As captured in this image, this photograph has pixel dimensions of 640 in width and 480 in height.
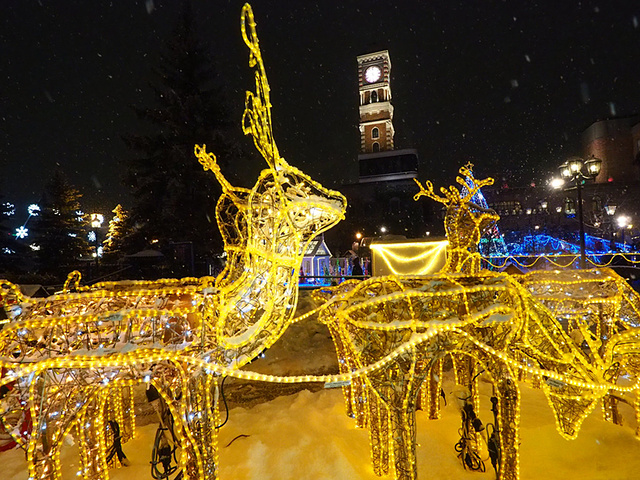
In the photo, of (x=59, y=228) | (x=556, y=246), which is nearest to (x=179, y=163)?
(x=59, y=228)

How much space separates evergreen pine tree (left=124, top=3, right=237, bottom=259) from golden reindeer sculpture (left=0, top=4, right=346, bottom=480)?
8.44m

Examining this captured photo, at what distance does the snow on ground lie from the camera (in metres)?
3.24

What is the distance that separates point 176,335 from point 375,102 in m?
37.5

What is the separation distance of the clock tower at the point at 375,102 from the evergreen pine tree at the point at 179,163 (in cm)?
2605

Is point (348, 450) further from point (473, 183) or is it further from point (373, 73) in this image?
point (373, 73)

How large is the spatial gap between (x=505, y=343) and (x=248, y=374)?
2201 mm

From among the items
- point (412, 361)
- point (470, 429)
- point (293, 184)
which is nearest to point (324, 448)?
point (470, 429)

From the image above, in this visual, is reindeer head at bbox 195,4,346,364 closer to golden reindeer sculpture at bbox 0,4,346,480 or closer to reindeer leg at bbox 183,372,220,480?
golden reindeer sculpture at bbox 0,4,346,480

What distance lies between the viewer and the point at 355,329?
2.82 m

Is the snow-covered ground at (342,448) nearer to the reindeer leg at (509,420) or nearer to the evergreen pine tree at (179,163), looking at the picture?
the reindeer leg at (509,420)

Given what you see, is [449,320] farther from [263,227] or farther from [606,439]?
[606,439]

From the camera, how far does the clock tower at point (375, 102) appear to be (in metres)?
35.3

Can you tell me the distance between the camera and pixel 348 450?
358 centimetres

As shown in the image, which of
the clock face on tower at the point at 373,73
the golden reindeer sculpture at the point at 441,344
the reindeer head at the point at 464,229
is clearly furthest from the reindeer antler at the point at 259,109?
the clock face on tower at the point at 373,73
